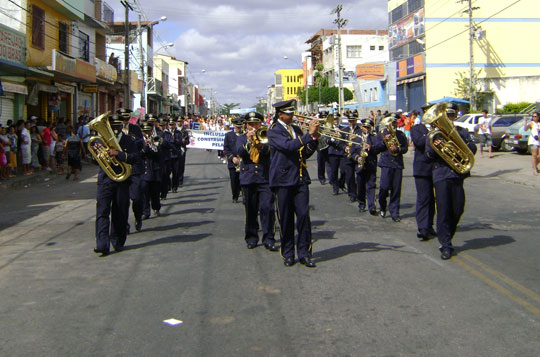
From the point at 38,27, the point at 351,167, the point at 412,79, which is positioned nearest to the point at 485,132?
the point at 351,167

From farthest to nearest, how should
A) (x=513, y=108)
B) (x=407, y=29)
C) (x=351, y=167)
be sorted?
(x=407, y=29) → (x=513, y=108) → (x=351, y=167)

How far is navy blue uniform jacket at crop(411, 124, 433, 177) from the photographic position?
26.5 ft

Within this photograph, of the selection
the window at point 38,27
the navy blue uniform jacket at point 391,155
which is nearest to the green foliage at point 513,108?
the window at point 38,27

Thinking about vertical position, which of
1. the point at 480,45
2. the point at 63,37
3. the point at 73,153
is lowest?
the point at 73,153

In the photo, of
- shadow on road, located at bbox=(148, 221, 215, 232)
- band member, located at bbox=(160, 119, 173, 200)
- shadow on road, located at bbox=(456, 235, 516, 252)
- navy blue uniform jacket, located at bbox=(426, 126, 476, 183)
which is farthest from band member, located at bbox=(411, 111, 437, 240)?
band member, located at bbox=(160, 119, 173, 200)

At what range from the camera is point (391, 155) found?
10398 mm

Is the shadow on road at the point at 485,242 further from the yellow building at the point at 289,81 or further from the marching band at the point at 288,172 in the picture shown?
the yellow building at the point at 289,81

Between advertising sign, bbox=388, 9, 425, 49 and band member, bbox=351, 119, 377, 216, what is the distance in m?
36.0

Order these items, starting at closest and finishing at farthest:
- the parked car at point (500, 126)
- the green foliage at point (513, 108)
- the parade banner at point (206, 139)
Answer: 1. the parade banner at point (206, 139)
2. the parked car at point (500, 126)
3. the green foliage at point (513, 108)

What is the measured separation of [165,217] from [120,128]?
338 centimetres

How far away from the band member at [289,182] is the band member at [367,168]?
14.0 ft

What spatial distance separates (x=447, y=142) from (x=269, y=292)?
317 cm

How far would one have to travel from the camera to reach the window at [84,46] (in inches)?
1224

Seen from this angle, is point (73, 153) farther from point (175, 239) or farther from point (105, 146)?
point (105, 146)
